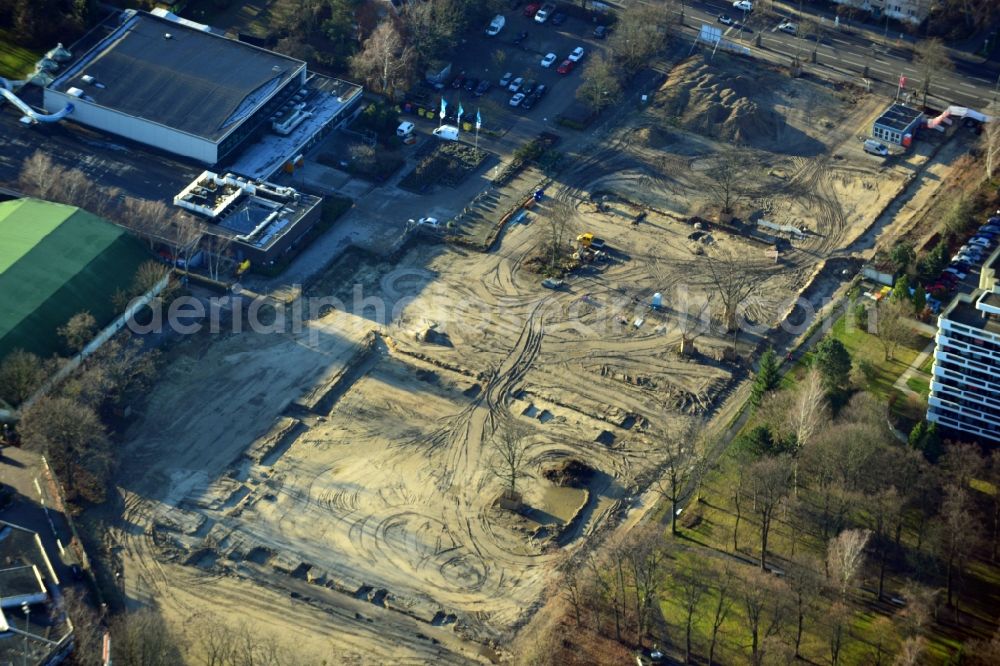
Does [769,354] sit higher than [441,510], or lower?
higher

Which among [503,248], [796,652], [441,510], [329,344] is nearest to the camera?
[796,652]

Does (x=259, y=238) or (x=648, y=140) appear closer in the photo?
(x=259, y=238)

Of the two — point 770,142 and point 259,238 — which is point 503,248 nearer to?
point 259,238

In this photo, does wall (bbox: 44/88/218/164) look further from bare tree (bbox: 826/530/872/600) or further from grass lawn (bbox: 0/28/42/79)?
bare tree (bbox: 826/530/872/600)

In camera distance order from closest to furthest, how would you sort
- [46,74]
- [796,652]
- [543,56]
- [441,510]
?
[796,652]
[441,510]
[46,74]
[543,56]

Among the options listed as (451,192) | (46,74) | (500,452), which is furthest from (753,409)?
(46,74)

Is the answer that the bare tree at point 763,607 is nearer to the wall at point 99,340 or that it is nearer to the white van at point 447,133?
the wall at point 99,340

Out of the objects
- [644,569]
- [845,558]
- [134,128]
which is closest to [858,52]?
[134,128]
